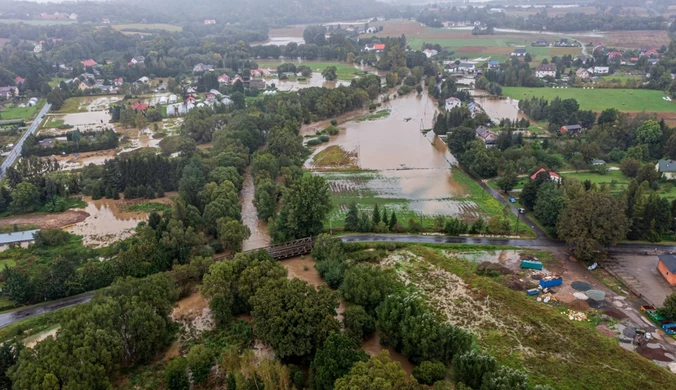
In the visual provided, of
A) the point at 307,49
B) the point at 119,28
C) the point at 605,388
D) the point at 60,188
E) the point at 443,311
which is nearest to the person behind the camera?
the point at 605,388

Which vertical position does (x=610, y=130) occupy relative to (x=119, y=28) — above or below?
below

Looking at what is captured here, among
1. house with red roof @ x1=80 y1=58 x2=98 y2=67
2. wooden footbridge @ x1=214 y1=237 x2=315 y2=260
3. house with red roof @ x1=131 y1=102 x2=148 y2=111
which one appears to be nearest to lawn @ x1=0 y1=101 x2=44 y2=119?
house with red roof @ x1=131 y1=102 x2=148 y2=111

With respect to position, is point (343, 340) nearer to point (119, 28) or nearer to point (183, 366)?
point (183, 366)

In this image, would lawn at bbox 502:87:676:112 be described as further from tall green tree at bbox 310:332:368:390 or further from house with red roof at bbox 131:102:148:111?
tall green tree at bbox 310:332:368:390

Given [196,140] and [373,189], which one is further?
[196,140]

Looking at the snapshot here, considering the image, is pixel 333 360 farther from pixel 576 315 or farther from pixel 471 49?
pixel 471 49

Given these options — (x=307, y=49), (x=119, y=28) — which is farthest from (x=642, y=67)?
(x=119, y=28)

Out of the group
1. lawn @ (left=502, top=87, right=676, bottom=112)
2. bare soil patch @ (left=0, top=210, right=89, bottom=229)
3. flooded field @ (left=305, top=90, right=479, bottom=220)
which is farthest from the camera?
lawn @ (left=502, top=87, right=676, bottom=112)

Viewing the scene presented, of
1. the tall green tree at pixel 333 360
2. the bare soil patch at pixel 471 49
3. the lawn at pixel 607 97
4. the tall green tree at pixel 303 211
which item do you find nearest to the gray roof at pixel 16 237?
the tall green tree at pixel 303 211
